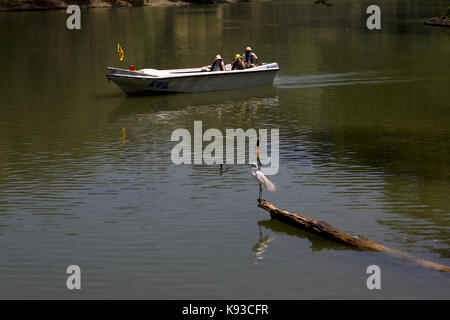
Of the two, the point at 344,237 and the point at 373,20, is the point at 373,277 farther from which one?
the point at 373,20

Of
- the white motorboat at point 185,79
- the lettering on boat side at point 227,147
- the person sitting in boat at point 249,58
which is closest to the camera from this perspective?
the lettering on boat side at point 227,147

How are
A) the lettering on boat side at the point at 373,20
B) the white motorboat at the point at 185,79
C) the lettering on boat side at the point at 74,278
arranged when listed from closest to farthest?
1. the lettering on boat side at the point at 74,278
2. the white motorboat at the point at 185,79
3. the lettering on boat side at the point at 373,20

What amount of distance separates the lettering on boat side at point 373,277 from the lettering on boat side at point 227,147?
747cm

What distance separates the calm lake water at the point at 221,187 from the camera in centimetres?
1391

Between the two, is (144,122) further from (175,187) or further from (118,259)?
(118,259)

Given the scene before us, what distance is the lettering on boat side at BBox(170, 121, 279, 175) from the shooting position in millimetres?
22547

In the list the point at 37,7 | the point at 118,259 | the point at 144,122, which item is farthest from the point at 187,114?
the point at 37,7

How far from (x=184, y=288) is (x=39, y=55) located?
42804 mm

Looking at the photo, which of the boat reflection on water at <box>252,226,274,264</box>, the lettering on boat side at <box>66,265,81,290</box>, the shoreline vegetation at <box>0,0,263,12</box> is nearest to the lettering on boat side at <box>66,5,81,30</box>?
the shoreline vegetation at <box>0,0,263,12</box>

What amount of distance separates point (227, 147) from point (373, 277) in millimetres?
11712

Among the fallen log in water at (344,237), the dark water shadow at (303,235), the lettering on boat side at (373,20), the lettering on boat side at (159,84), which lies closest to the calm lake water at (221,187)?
the dark water shadow at (303,235)

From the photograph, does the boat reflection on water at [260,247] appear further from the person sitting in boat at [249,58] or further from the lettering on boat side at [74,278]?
the person sitting in boat at [249,58]

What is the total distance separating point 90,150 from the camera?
24359 millimetres

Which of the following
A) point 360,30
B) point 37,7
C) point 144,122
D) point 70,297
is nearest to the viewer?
point 70,297
